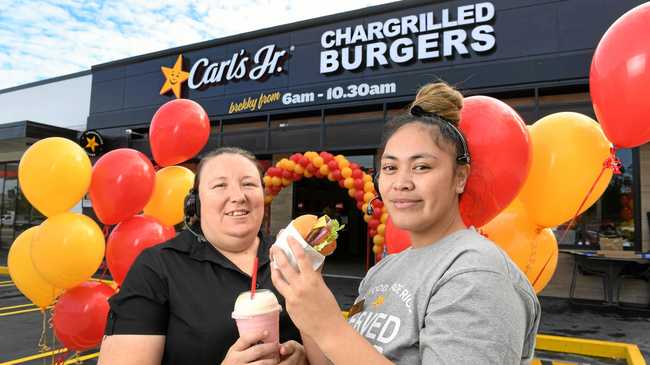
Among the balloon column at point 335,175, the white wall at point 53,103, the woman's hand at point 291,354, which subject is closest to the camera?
the woman's hand at point 291,354

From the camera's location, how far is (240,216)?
159 centimetres

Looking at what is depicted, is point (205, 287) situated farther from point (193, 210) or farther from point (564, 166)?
point (564, 166)

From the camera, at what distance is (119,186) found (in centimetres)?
338

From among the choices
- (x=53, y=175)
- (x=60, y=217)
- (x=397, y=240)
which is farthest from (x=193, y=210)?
(x=60, y=217)

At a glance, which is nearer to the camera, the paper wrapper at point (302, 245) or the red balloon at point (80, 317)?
the paper wrapper at point (302, 245)

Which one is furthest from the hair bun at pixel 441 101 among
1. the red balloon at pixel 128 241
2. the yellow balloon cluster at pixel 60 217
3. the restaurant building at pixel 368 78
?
the restaurant building at pixel 368 78

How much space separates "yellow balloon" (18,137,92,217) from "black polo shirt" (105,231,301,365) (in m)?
2.31

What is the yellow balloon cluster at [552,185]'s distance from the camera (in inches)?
101

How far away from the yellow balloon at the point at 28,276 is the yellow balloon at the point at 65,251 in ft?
0.81

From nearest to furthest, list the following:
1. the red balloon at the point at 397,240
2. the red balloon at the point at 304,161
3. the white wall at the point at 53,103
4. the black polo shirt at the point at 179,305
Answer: the black polo shirt at the point at 179,305
the red balloon at the point at 397,240
the red balloon at the point at 304,161
the white wall at the point at 53,103

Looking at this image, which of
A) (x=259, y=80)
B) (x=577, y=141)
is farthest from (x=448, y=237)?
(x=259, y=80)

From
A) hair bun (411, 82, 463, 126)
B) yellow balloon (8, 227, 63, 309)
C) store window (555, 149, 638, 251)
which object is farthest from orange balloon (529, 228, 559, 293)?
store window (555, 149, 638, 251)

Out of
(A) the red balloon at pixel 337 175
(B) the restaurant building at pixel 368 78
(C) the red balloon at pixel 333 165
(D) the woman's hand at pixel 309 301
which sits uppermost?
(B) the restaurant building at pixel 368 78

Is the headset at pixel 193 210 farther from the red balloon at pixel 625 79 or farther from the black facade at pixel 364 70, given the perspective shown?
the black facade at pixel 364 70
